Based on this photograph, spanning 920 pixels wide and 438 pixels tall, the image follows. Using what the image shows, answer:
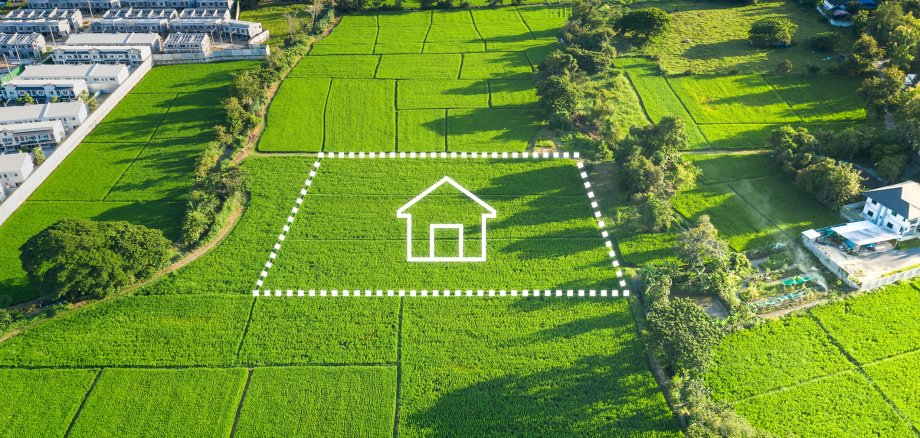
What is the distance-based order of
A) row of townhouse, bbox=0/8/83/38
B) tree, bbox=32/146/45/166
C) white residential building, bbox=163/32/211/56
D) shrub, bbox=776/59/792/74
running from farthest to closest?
row of townhouse, bbox=0/8/83/38
white residential building, bbox=163/32/211/56
shrub, bbox=776/59/792/74
tree, bbox=32/146/45/166

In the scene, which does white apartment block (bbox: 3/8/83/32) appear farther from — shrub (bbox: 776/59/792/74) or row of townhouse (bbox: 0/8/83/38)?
shrub (bbox: 776/59/792/74)

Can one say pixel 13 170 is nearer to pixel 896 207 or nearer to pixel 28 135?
pixel 28 135

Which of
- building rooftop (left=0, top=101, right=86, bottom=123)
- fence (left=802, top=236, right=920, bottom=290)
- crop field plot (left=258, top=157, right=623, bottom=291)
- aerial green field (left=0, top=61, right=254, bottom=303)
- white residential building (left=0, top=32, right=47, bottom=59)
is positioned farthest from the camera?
white residential building (left=0, top=32, right=47, bottom=59)

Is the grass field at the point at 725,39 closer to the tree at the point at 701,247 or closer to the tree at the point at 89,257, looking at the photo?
the tree at the point at 701,247

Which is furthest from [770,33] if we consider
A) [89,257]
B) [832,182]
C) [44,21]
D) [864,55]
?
[44,21]

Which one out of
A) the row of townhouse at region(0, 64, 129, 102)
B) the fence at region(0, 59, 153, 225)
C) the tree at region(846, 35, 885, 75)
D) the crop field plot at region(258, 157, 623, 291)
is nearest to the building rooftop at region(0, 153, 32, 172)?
the fence at region(0, 59, 153, 225)

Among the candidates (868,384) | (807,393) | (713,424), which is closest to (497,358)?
(713,424)

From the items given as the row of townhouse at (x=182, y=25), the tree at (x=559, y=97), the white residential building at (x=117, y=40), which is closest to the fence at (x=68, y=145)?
the white residential building at (x=117, y=40)
